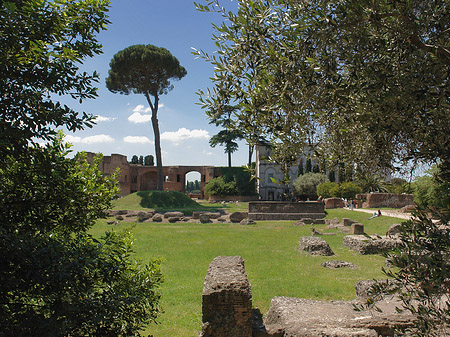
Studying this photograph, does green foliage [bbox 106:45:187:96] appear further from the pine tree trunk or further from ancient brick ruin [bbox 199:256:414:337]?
ancient brick ruin [bbox 199:256:414:337]

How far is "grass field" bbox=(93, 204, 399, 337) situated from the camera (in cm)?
582

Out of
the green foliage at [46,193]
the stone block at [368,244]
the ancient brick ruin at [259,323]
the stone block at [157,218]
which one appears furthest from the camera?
the stone block at [157,218]

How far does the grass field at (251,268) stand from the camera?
19.1 feet

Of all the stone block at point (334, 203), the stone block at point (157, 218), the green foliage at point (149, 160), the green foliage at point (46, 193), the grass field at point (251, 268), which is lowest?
the stone block at point (157, 218)

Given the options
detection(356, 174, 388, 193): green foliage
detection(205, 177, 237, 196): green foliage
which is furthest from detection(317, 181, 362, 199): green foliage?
detection(356, 174, 388, 193): green foliage

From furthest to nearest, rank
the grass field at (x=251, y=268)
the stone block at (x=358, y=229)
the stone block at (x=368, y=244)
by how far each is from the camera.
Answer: the stone block at (x=358, y=229)
the stone block at (x=368, y=244)
the grass field at (x=251, y=268)

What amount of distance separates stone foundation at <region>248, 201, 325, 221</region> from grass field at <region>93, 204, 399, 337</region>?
6081mm

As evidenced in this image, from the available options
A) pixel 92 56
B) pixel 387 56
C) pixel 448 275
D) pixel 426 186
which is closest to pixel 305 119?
pixel 387 56

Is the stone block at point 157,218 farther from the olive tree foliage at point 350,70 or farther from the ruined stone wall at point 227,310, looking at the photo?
the olive tree foliage at point 350,70

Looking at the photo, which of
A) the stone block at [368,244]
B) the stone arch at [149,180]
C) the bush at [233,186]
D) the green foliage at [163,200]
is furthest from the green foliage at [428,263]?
the stone arch at [149,180]

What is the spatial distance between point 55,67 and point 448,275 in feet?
9.09

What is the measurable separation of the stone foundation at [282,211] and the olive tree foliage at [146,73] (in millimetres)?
14162

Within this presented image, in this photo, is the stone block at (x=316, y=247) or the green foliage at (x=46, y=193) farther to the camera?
the stone block at (x=316, y=247)

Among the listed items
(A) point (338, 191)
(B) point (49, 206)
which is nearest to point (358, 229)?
(B) point (49, 206)
